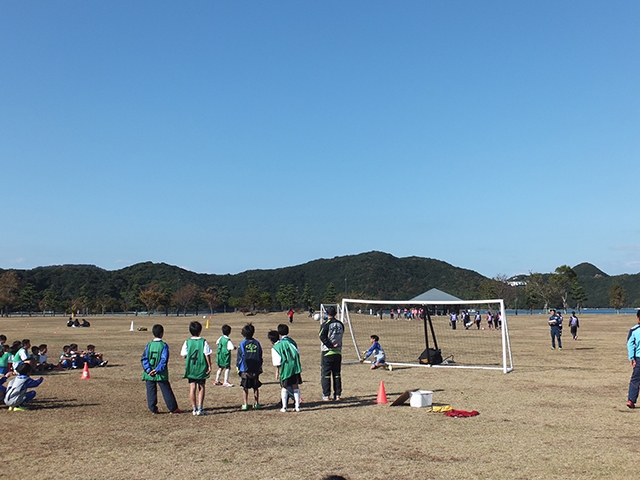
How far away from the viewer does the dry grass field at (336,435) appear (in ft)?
25.3

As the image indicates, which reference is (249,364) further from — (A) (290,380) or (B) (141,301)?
(B) (141,301)

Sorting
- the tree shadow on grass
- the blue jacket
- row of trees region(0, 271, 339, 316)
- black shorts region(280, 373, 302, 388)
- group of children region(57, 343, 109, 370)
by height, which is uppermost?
row of trees region(0, 271, 339, 316)

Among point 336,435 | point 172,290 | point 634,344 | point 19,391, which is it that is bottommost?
point 336,435

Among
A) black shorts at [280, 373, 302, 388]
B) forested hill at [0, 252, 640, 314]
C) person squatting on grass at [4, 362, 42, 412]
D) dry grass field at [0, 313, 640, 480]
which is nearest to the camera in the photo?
dry grass field at [0, 313, 640, 480]

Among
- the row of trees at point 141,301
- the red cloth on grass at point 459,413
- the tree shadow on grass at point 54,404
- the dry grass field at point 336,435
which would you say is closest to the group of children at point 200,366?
the dry grass field at point 336,435

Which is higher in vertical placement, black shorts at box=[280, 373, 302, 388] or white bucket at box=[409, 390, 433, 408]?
black shorts at box=[280, 373, 302, 388]

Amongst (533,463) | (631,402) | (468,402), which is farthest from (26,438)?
(631,402)

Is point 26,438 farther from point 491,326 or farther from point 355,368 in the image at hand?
point 491,326

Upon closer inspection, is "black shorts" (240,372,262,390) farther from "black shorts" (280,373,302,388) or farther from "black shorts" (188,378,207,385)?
"black shorts" (188,378,207,385)

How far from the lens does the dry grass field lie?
7.72 meters

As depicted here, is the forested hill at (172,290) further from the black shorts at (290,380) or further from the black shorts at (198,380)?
the black shorts at (198,380)

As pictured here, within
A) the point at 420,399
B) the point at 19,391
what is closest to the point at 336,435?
the point at 420,399

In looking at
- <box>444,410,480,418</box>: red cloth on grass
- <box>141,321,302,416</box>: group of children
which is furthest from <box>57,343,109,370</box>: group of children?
<box>444,410,480,418</box>: red cloth on grass

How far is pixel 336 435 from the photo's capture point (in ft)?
31.9
